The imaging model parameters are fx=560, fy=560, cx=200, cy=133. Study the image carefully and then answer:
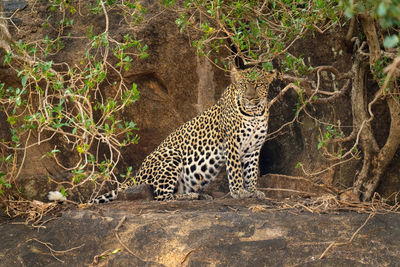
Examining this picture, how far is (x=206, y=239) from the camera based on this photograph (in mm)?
6035

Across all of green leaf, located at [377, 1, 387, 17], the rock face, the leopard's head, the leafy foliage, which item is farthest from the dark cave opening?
green leaf, located at [377, 1, 387, 17]

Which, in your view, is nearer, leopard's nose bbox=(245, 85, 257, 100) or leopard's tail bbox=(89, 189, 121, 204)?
leopard's tail bbox=(89, 189, 121, 204)

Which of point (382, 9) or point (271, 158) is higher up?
point (382, 9)

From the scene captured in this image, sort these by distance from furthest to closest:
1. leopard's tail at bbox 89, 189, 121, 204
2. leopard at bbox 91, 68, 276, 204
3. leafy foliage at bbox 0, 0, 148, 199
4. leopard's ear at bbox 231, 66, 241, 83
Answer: leopard's ear at bbox 231, 66, 241, 83, leopard at bbox 91, 68, 276, 204, leopard's tail at bbox 89, 189, 121, 204, leafy foliage at bbox 0, 0, 148, 199

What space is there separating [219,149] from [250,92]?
101 cm

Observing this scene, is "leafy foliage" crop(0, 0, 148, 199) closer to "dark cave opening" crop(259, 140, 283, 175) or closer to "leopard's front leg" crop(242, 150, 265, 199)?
"leopard's front leg" crop(242, 150, 265, 199)

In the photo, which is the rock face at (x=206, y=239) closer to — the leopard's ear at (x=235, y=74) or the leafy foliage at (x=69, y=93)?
the leafy foliage at (x=69, y=93)

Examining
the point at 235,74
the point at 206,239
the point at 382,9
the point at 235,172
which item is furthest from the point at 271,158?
the point at 382,9

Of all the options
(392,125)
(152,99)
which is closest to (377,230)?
(392,125)

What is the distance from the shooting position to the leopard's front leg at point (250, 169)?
27.5 feet

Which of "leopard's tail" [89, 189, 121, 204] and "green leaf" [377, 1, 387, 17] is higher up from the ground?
"green leaf" [377, 1, 387, 17]

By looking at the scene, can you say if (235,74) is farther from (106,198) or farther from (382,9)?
(382,9)

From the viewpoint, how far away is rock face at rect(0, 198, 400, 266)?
583 centimetres

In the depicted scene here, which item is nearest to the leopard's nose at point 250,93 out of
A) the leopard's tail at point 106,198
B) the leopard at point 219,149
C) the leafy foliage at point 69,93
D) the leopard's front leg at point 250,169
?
the leopard at point 219,149
